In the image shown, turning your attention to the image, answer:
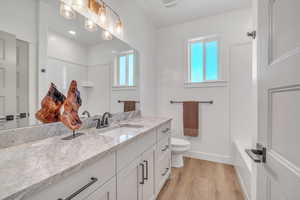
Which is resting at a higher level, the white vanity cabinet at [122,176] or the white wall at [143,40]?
the white wall at [143,40]

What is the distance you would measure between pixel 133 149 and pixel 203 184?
4.38 ft

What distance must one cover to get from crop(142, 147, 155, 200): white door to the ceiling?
219 cm

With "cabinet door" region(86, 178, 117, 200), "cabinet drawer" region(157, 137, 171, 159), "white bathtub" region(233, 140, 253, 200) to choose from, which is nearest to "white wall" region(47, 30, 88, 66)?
"cabinet door" region(86, 178, 117, 200)

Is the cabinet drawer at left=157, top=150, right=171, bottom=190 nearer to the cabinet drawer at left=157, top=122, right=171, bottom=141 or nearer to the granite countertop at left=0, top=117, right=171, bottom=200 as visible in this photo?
the cabinet drawer at left=157, top=122, right=171, bottom=141

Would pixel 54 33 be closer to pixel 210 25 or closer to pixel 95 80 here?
pixel 95 80

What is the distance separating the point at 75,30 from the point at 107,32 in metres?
0.40

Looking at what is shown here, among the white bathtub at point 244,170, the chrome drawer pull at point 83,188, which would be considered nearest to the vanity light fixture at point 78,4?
the chrome drawer pull at point 83,188

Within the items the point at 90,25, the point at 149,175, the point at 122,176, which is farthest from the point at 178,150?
the point at 90,25

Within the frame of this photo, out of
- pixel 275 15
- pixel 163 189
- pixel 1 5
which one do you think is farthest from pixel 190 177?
pixel 1 5

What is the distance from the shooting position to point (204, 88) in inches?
99.6

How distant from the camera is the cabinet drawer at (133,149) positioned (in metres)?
0.89

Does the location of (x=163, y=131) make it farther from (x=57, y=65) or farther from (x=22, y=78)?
(x=22, y=78)

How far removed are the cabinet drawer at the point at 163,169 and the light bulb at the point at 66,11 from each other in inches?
66.3

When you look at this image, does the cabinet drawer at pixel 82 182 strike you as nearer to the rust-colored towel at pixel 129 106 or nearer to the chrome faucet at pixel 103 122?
the chrome faucet at pixel 103 122
